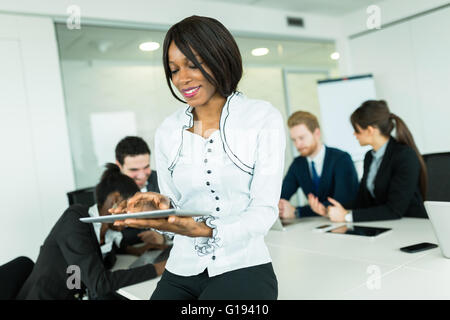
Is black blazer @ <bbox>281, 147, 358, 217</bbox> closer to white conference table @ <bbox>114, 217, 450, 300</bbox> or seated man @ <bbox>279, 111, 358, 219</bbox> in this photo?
seated man @ <bbox>279, 111, 358, 219</bbox>

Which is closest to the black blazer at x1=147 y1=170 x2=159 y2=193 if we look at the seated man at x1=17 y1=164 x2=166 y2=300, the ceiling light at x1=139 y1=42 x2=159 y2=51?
the seated man at x1=17 y1=164 x2=166 y2=300

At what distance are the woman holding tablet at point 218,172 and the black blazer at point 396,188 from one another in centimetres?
136

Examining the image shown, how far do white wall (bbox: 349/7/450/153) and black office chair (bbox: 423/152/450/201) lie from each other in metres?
0.84

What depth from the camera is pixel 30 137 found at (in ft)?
11.2

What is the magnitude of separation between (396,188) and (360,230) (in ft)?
1.47

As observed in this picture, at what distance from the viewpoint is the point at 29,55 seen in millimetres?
3414

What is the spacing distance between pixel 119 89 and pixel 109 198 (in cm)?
223

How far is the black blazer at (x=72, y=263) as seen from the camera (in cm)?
172

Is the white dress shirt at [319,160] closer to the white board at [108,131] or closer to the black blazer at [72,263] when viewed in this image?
the black blazer at [72,263]

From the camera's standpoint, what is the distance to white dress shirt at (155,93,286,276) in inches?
42.2
